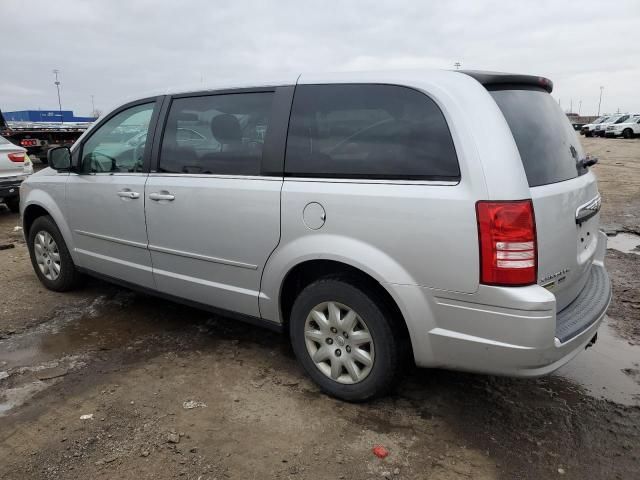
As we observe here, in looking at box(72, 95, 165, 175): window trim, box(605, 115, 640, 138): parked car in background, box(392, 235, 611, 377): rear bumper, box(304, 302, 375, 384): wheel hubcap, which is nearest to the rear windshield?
box(392, 235, 611, 377): rear bumper

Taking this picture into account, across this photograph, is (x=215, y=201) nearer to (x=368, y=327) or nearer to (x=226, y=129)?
(x=226, y=129)

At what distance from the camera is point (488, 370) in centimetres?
251

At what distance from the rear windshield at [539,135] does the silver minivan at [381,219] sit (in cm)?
1

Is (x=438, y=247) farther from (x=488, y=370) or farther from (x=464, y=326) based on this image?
(x=488, y=370)

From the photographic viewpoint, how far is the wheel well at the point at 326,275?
2.75 m

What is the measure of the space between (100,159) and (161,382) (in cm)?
195

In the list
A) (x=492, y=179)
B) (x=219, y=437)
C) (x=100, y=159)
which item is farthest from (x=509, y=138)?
(x=100, y=159)

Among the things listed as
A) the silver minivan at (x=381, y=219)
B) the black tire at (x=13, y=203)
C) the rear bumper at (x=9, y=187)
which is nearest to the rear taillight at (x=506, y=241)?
the silver minivan at (x=381, y=219)

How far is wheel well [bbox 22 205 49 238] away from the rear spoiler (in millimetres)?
4011

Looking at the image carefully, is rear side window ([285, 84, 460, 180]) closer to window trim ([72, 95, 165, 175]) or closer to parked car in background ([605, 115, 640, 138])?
window trim ([72, 95, 165, 175])

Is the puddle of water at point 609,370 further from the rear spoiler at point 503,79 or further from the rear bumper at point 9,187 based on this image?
the rear bumper at point 9,187

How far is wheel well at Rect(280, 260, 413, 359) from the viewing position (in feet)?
9.02

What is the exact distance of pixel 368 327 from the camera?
9.01ft

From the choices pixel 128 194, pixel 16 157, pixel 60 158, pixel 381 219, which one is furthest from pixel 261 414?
pixel 16 157
